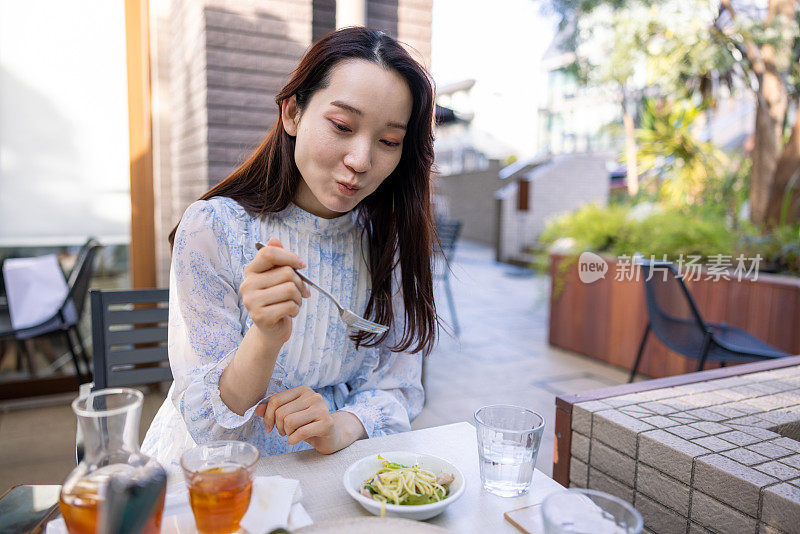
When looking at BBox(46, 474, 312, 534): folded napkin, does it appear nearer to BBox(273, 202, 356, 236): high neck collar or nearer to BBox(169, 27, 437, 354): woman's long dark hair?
BBox(169, 27, 437, 354): woman's long dark hair

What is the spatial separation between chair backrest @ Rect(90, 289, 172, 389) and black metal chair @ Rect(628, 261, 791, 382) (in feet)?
7.68

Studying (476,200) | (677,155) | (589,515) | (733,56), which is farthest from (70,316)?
(476,200)

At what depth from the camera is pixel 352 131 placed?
1.07 metres

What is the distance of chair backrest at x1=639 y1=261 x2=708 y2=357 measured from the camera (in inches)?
116

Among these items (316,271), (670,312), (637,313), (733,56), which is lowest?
(637,313)

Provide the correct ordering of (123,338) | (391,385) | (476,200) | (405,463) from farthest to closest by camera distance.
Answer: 1. (476,200)
2. (123,338)
3. (391,385)
4. (405,463)

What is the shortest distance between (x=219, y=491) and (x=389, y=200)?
2.71 ft

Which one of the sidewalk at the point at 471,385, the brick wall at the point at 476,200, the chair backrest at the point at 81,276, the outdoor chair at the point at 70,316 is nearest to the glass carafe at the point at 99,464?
the sidewalk at the point at 471,385

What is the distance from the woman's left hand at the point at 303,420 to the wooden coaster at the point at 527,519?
1.14ft

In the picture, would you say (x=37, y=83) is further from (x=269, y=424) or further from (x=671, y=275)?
(x=671, y=275)

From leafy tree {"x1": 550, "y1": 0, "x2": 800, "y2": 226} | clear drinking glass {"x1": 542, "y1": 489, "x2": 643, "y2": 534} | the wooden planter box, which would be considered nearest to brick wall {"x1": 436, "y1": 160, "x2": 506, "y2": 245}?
leafy tree {"x1": 550, "y1": 0, "x2": 800, "y2": 226}

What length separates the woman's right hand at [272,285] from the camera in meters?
0.81

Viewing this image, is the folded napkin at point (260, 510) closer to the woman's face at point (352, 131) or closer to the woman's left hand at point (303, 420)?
the woman's left hand at point (303, 420)

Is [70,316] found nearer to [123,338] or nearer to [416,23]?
[123,338]
